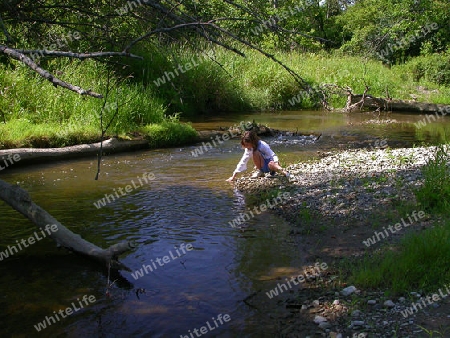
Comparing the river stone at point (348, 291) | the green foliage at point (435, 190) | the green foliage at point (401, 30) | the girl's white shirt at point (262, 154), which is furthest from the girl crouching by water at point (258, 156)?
the green foliage at point (401, 30)

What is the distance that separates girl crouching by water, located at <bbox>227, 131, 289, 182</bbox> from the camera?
1016 cm

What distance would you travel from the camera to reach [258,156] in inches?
409

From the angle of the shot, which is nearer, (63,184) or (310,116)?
(63,184)

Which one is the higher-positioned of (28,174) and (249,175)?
(28,174)

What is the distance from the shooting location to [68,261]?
625cm

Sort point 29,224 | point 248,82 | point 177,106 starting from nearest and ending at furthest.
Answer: point 29,224 → point 177,106 → point 248,82

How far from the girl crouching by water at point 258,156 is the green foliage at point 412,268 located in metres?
4.71

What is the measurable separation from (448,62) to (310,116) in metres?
13.2

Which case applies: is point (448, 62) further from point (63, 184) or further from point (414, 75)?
point (63, 184)

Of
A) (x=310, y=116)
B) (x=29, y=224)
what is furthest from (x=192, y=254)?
(x=310, y=116)

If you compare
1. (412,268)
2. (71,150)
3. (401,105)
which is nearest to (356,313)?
(412,268)

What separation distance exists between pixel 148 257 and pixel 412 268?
3300 millimetres

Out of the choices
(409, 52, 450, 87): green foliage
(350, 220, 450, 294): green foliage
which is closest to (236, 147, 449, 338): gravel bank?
(350, 220, 450, 294): green foliage

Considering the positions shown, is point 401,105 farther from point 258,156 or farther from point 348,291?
point 348,291
